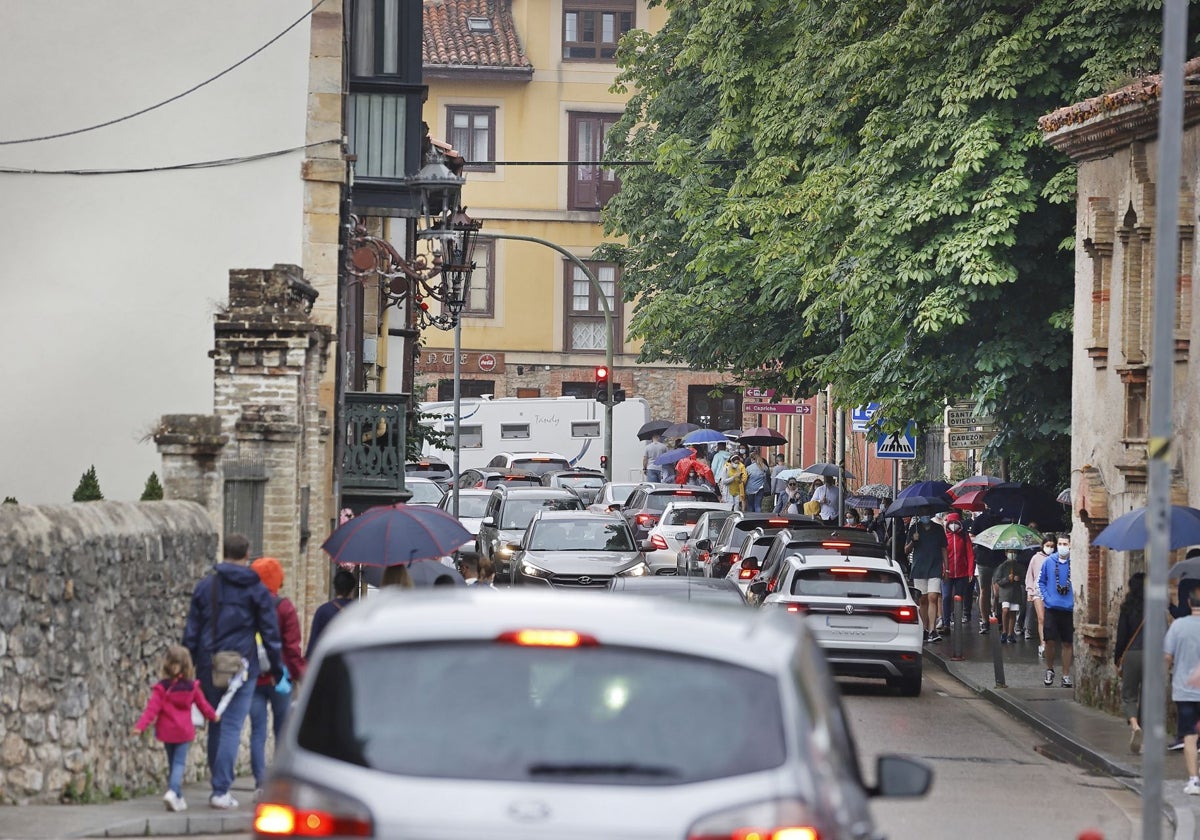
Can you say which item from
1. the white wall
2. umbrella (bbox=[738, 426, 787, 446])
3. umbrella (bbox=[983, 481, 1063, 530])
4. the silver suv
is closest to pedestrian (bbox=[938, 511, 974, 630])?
umbrella (bbox=[983, 481, 1063, 530])

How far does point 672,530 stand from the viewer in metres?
34.4

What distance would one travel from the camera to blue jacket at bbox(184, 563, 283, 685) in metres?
12.0

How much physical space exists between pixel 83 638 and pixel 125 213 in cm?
1128

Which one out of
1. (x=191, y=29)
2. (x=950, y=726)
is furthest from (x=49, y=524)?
(x=191, y=29)

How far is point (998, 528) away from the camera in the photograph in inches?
1041

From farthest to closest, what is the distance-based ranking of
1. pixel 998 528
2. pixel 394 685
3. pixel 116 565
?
pixel 998 528 → pixel 116 565 → pixel 394 685

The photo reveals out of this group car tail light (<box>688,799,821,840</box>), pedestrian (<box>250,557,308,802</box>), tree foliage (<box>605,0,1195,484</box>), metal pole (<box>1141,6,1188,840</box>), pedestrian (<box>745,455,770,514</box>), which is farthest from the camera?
pedestrian (<box>745,455,770,514</box>)

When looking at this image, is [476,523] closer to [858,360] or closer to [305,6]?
[858,360]

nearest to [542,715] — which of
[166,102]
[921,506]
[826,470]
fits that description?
[166,102]

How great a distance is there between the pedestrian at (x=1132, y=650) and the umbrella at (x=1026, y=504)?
9.04m

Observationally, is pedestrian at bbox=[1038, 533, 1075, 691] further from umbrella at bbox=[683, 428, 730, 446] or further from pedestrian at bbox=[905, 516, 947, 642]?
umbrella at bbox=[683, 428, 730, 446]

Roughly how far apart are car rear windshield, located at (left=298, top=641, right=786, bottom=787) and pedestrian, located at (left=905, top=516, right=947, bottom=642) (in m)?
22.6

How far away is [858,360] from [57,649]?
18.7m

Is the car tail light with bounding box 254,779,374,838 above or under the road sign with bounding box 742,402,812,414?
under
